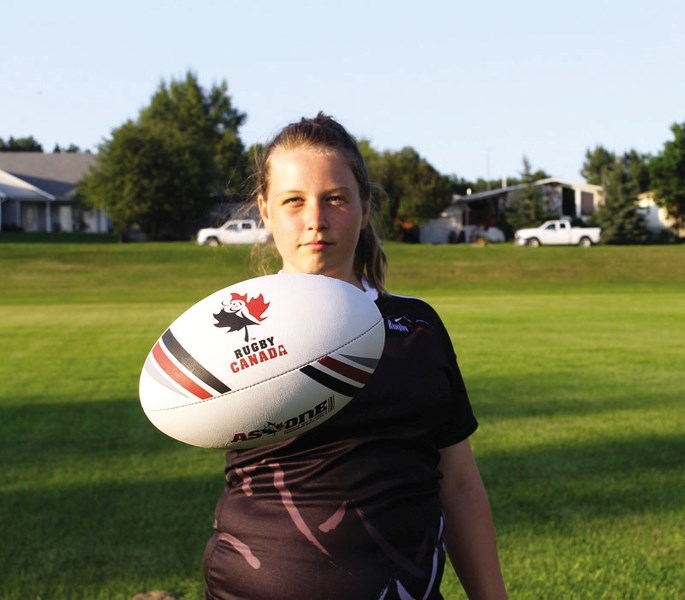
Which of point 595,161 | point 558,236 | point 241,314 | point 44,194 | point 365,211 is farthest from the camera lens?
point 595,161

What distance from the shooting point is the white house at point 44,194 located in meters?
74.5

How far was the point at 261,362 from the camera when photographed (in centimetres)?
225

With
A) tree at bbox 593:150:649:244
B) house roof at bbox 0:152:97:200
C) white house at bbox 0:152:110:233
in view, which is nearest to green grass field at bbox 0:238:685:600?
tree at bbox 593:150:649:244

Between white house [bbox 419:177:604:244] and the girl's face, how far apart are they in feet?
234

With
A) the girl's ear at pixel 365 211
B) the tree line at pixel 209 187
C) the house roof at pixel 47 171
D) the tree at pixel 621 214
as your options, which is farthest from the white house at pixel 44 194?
the girl's ear at pixel 365 211

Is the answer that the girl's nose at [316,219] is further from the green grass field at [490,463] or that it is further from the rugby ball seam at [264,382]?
the green grass field at [490,463]

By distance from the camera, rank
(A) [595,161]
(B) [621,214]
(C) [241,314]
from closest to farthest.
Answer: (C) [241,314]
(B) [621,214]
(A) [595,161]

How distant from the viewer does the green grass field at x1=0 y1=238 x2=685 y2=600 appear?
5.14m

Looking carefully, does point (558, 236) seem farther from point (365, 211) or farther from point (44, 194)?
point (365, 211)

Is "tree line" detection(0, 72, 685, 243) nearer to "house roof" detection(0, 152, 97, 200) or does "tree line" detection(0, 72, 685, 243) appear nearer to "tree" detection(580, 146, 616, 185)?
"house roof" detection(0, 152, 97, 200)

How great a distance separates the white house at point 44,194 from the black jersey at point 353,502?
7247 cm

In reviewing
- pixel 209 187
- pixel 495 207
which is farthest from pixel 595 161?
pixel 209 187

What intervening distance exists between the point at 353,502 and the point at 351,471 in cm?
7

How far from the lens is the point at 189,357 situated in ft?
7.46
